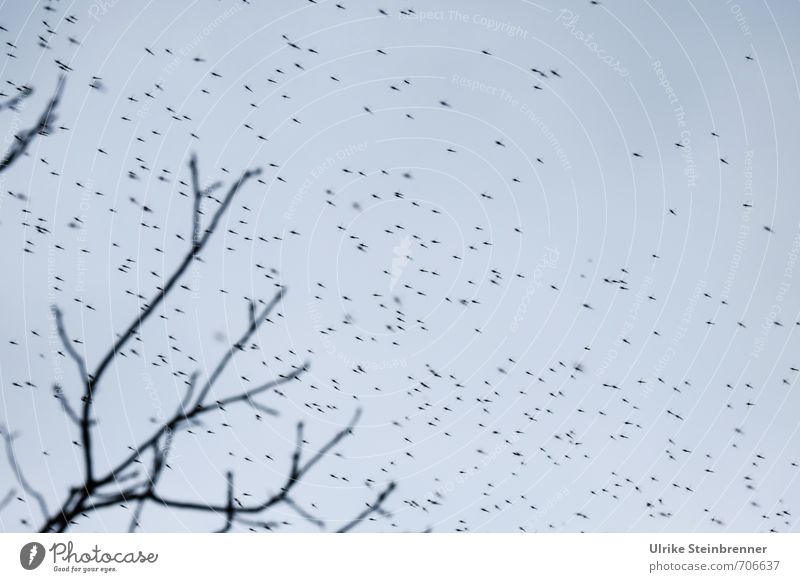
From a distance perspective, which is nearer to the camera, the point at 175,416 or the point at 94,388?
the point at 175,416

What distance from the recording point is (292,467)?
4383mm

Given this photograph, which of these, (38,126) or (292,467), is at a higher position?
(38,126)

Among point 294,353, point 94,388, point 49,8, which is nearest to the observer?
point 94,388

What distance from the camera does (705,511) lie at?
972cm
